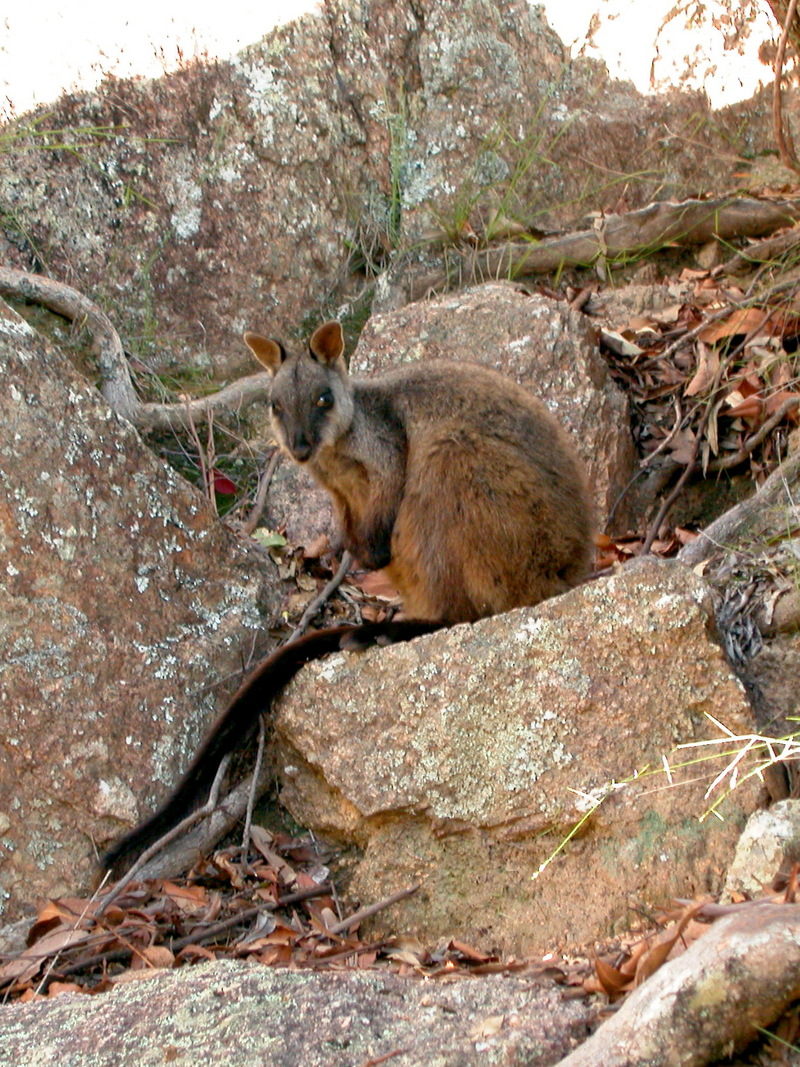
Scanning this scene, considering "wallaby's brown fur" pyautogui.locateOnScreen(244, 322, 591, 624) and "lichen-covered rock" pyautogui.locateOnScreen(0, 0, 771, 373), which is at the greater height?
"lichen-covered rock" pyautogui.locateOnScreen(0, 0, 771, 373)

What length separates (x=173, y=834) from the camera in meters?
4.40

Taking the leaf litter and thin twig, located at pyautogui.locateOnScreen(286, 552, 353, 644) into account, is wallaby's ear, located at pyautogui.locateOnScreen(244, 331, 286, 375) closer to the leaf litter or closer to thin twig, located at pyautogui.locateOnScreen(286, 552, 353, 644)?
thin twig, located at pyautogui.locateOnScreen(286, 552, 353, 644)

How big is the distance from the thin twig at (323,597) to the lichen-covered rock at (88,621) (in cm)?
22

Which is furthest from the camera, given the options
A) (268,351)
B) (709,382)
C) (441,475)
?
(709,382)

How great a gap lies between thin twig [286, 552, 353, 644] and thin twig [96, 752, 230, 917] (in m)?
0.75

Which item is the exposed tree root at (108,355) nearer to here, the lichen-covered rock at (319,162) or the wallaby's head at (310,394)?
the lichen-covered rock at (319,162)

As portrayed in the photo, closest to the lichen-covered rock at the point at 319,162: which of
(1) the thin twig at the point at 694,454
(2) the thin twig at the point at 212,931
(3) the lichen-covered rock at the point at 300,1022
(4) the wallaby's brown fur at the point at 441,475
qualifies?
(1) the thin twig at the point at 694,454

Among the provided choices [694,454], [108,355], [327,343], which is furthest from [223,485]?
[694,454]

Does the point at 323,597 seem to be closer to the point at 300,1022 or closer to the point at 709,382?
the point at 709,382

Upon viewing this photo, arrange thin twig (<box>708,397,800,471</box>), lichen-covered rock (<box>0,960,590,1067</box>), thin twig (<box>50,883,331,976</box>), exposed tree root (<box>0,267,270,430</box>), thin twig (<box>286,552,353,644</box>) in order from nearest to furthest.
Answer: lichen-covered rock (<box>0,960,590,1067</box>), thin twig (<box>50,883,331,976</box>), thin twig (<box>286,552,353,644</box>), thin twig (<box>708,397,800,471</box>), exposed tree root (<box>0,267,270,430</box>)

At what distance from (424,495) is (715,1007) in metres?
2.93

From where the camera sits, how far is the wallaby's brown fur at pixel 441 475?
4.88m

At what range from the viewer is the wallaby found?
182 inches

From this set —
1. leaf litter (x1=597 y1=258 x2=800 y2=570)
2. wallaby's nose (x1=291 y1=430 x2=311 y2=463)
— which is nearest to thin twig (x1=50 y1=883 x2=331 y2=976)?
wallaby's nose (x1=291 y1=430 x2=311 y2=463)
